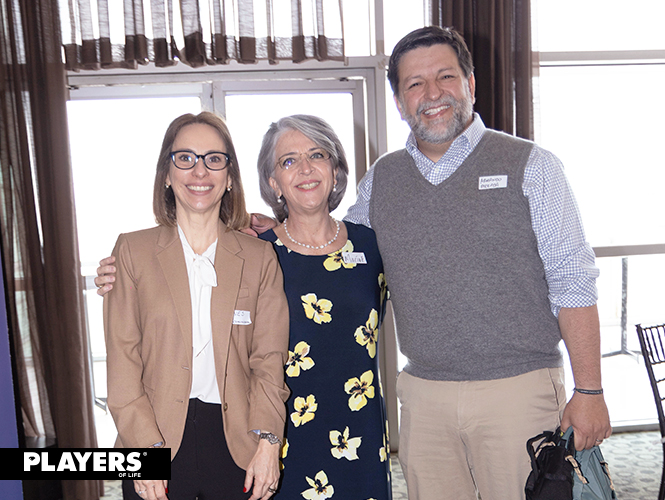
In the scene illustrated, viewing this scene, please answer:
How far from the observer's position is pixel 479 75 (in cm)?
327

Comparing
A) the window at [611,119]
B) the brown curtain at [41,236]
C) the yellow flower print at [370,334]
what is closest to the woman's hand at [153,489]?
the yellow flower print at [370,334]

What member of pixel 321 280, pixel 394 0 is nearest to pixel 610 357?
pixel 394 0

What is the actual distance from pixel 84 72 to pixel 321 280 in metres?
2.50

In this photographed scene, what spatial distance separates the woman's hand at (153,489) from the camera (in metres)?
1.42

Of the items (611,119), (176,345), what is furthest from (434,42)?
(611,119)

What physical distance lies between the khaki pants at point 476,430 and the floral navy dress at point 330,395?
15 cm

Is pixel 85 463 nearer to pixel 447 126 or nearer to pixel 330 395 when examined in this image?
pixel 330 395

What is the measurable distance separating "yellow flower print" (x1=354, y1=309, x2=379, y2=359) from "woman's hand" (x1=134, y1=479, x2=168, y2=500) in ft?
2.48

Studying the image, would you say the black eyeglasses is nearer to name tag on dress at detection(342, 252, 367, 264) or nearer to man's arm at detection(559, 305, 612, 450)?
name tag on dress at detection(342, 252, 367, 264)

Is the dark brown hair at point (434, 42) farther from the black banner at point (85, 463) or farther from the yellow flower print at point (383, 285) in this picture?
the black banner at point (85, 463)

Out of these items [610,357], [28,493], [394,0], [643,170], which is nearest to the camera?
[28,493]

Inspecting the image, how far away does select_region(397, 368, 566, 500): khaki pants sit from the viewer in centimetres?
172

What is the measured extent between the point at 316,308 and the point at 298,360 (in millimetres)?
189

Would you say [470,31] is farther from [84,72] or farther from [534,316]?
[84,72]
